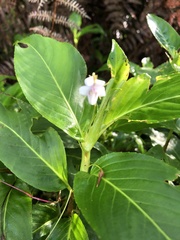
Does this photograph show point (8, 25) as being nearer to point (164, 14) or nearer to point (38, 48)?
point (164, 14)

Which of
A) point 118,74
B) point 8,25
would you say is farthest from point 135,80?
point 8,25

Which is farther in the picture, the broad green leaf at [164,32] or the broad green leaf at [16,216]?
the broad green leaf at [164,32]

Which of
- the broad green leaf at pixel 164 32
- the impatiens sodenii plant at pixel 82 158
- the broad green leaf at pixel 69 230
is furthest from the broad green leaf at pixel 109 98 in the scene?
the broad green leaf at pixel 164 32

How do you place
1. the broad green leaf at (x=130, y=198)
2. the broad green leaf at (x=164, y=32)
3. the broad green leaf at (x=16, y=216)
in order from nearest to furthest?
the broad green leaf at (x=130, y=198)
the broad green leaf at (x=16, y=216)
the broad green leaf at (x=164, y=32)

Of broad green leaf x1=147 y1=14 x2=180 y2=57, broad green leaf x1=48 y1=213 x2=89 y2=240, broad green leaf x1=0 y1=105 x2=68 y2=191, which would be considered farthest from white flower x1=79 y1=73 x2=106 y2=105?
broad green leaf x1=147 y1=14 x2=180 y2=57

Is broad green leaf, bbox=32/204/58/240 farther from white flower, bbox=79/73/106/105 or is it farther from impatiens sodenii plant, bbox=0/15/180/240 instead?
white flower, bbox=79/73/106/105

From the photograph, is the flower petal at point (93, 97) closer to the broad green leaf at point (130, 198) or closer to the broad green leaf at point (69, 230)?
the broad green leaf at point (130, 198)
